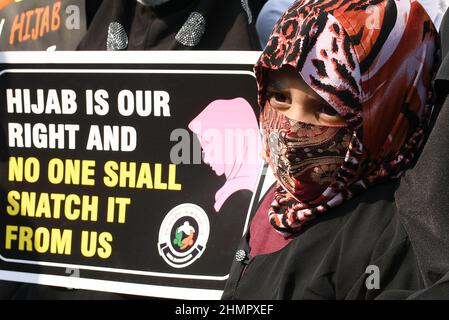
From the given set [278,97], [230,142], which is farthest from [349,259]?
[230,142]

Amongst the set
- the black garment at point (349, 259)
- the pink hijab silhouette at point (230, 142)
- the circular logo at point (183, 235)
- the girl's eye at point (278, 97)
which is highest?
the girl's eye at point (278, 97)

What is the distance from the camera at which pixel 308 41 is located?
232 cm

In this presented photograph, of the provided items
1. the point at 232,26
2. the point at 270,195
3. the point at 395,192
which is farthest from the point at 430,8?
the point at 395,192

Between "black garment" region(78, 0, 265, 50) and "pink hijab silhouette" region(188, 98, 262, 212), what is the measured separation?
45cm

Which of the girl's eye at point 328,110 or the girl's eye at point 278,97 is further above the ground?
the girl's eye at point 328,110

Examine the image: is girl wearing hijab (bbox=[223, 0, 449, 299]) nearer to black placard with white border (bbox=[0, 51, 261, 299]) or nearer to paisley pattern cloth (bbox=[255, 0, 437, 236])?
paisley pattern cloth (bbox=[255, 0, 437, 236])

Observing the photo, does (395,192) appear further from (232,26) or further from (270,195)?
(232,26)

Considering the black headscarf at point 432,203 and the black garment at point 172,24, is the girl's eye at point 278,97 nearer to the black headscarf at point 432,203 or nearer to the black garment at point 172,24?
the black headscarf at point 432,203

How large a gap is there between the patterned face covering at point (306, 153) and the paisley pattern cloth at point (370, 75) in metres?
0.03

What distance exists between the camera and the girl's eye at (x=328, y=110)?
2.33m

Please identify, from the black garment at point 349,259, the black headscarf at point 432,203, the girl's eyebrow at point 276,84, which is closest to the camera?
the black headscarf at point 432,203

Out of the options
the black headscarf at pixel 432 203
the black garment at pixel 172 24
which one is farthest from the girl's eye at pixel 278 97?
the black garment at pixel 172 24

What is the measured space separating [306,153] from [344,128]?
0.12 meters

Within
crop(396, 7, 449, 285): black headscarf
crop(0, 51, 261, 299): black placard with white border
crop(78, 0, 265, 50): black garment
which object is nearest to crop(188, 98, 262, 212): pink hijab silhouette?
crop(0, 51, 261, 299): black placard with white border
